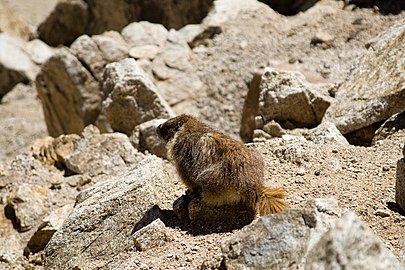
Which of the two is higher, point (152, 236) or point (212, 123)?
point (152, 236)

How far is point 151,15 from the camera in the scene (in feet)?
51.4

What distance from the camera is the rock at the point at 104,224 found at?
631cm

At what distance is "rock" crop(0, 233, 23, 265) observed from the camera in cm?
747

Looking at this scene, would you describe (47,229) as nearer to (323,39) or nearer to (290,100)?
(290,100)

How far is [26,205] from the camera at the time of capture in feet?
27.1

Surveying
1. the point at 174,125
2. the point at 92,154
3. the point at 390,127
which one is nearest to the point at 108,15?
the point at 92,154

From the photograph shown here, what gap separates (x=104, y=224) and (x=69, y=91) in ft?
21.1

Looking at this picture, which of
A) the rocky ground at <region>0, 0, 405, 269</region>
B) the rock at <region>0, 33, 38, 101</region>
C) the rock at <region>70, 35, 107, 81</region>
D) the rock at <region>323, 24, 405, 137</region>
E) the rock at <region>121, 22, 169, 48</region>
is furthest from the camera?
the rock at <region>0, 33, 38, 101</region>

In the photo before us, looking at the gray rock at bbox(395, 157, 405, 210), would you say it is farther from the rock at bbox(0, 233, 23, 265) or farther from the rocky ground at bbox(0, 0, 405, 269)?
the rock at bbox(0, 233, 23, 265)

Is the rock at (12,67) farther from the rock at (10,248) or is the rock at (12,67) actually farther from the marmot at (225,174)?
the marmot at (225,174)

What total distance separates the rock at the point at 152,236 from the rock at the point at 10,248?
7.59 feet

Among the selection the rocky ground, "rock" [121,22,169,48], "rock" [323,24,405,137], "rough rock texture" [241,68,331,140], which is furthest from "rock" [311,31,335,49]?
"rock" [323,24,405,137]

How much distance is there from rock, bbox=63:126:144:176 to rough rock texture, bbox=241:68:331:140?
6.86 ft

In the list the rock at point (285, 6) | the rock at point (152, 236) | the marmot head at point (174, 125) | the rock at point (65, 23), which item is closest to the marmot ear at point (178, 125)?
the marmot head at point (174, 125)
